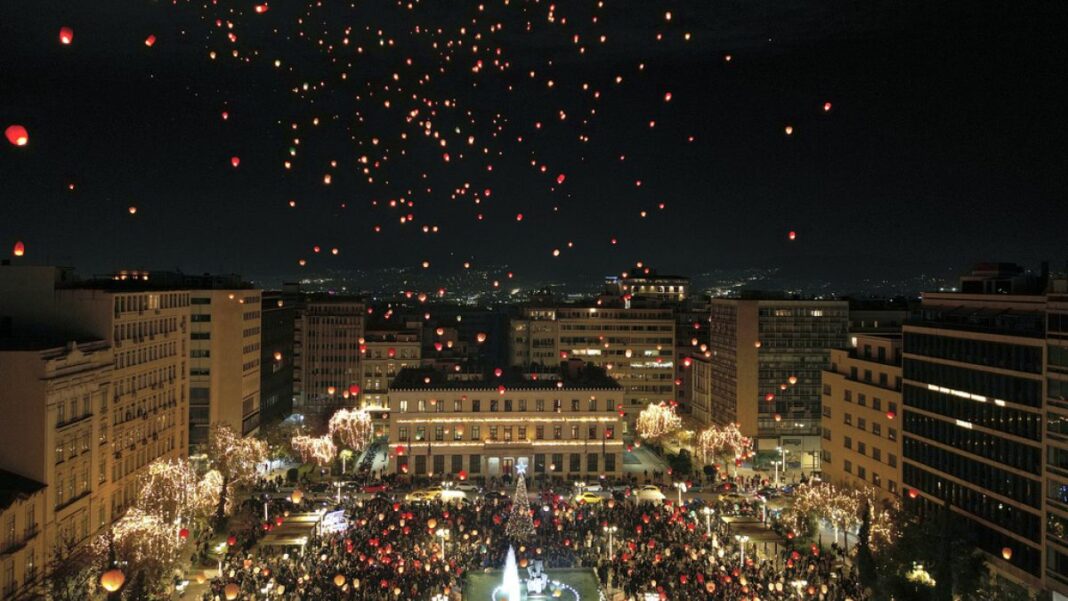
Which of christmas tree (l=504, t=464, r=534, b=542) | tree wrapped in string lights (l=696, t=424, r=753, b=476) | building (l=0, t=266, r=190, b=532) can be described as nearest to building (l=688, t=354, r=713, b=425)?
tree wrapped in string lights (l=696, t=424, r=753, b=476)

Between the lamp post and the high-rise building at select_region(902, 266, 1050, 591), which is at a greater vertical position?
the high-rise building at select_region(902, 266, 1050, 591)

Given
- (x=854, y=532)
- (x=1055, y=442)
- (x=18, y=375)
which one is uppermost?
(x=18, y=375)

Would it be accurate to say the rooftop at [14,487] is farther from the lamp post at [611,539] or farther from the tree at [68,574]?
the lamp post at [611,539]

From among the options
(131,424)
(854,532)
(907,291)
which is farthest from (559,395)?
(907,291)

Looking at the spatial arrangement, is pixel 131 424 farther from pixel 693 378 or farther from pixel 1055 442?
pixel 693 378

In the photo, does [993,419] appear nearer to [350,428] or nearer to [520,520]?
[520,520]

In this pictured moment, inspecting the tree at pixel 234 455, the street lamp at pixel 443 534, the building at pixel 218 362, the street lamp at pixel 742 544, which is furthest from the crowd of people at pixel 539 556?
the building at pixel 218 362

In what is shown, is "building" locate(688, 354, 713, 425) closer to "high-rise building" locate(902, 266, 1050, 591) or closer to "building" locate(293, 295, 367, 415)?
"high-rise building" locate(902, 266, 1050, 591)

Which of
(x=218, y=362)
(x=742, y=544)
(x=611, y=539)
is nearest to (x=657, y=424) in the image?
(x=611, y=539)
